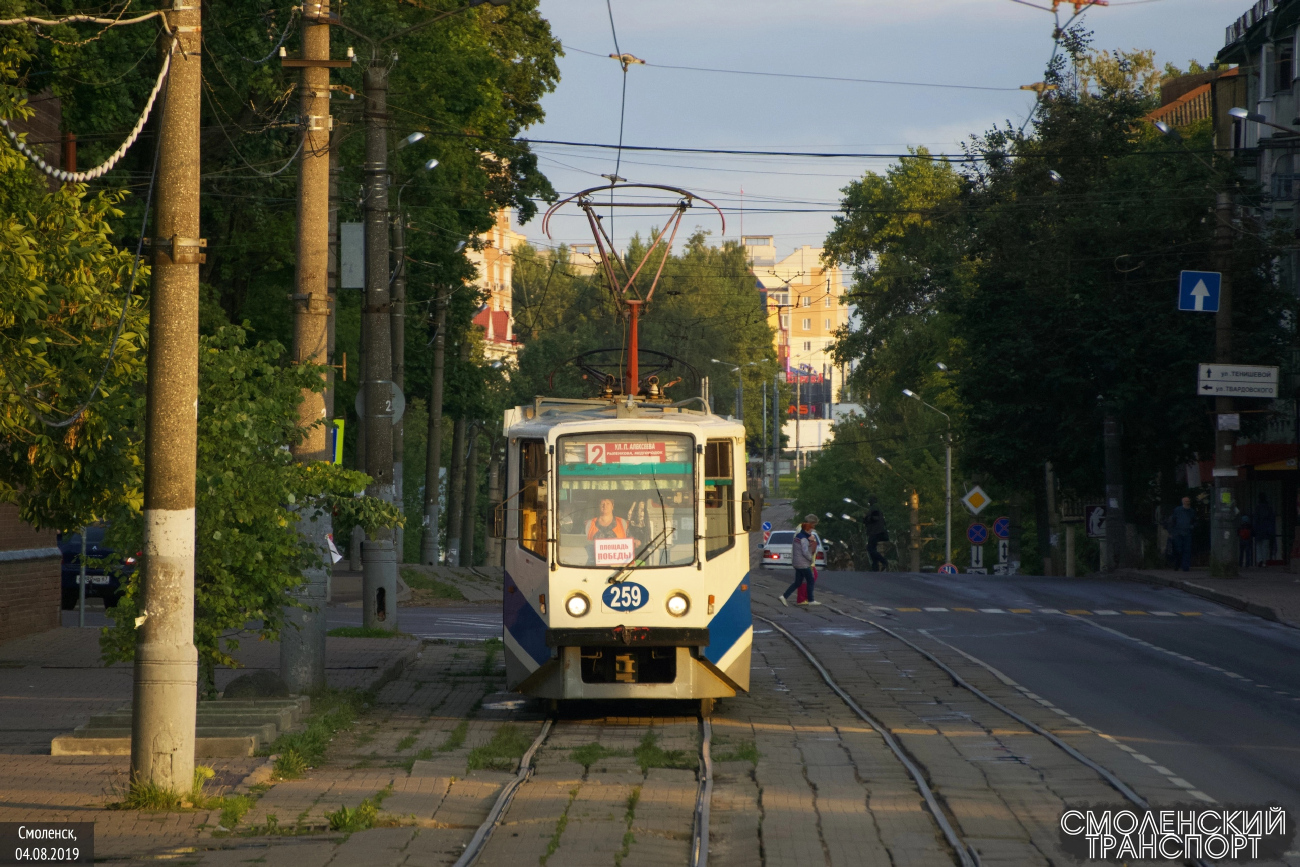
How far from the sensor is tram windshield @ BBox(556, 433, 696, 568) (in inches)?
528

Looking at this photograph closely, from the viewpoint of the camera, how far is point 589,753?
1178 cm

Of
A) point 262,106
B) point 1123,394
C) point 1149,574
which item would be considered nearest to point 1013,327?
point 1123,394

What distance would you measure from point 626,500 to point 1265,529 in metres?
31.6

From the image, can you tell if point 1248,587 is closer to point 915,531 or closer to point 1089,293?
point 1089,293

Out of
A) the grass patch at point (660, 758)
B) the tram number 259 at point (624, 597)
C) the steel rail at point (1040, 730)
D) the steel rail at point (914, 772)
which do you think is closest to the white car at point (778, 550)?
the steel rail at point (1040, 730)

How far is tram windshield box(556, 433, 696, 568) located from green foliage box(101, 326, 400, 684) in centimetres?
182

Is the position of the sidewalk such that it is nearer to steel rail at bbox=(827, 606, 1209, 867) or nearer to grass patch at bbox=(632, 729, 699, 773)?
steel rail at bbox=(827, 606, 1209, 867)

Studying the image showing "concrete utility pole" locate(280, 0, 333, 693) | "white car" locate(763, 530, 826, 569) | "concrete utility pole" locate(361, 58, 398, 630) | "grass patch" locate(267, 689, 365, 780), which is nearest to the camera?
"grass patch" locate(267, 689, 365, 780)

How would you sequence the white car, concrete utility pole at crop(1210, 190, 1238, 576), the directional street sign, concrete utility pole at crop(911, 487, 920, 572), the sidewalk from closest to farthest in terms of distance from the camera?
the sidewalk
the directional street sign
concrete utility pole at crop(1210, 190, 1238, 576)
the white car
concrete utility pole at crop(911, 487, 920, 572)

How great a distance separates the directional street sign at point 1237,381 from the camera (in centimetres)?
3166

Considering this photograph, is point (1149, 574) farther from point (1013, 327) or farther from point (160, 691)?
point (160, 691)

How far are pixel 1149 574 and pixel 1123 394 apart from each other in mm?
5249

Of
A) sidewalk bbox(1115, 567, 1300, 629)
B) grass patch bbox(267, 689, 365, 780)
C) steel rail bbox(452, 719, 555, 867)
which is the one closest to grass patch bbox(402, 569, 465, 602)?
sidewalk bbox(1115, 567, 1300, 629)

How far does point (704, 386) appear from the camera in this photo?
15.4 meters
